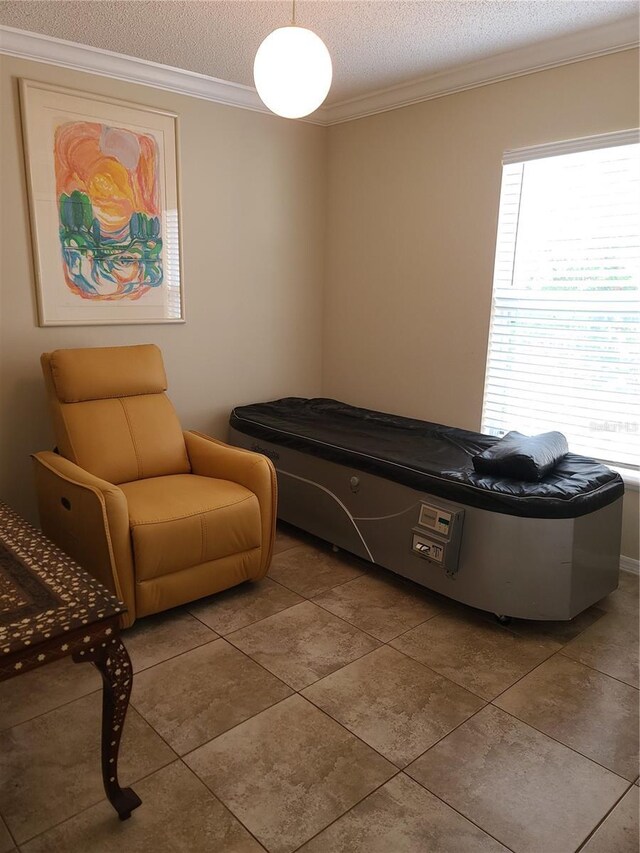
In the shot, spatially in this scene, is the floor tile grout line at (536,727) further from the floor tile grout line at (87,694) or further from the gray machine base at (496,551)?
the floor tile grout line at (87,694)

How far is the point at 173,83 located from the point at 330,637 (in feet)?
9.56

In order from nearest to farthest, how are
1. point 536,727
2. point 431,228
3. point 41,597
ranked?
point 41,597 → point 536,727 → point 431,228

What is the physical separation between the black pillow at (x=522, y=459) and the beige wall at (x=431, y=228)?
62 centimetres

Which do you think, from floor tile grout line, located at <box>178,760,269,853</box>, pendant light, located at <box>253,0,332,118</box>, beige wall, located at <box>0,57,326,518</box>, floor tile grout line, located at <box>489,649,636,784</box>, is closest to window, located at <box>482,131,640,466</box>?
floor tile grout line, located at <box>489,649,636,784</box>

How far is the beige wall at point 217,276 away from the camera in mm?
2963

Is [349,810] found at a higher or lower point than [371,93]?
lower

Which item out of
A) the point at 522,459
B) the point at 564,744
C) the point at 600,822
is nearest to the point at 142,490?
the point at 522,459

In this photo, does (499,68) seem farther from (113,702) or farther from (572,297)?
(113,702)

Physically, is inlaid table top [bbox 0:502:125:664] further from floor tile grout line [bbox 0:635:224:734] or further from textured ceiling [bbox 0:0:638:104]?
textured ceiling [bbox 0:0:638:104]

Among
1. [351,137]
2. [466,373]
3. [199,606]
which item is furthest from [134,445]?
[351,137]

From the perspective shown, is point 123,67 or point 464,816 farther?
point 123,67

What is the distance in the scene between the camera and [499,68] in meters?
3.04

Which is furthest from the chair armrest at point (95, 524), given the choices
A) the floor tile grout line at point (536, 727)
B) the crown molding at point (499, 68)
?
the crown molding at point (499, 68)

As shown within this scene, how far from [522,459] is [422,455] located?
0.56 meters
